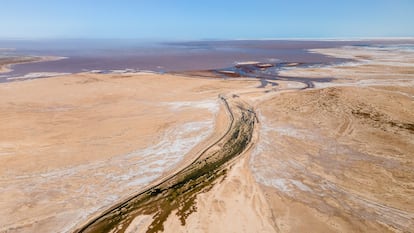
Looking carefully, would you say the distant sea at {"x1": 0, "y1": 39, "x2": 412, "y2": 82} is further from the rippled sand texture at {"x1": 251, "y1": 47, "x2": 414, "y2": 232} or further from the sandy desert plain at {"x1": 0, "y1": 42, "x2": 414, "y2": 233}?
the rippled sand texture at {"x1": 251, "y1": 47, "x2": 414, "y2": 232}

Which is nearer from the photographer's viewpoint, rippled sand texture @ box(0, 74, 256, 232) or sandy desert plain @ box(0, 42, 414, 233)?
sandy desert plain @ box(0, 42, 414, 233)

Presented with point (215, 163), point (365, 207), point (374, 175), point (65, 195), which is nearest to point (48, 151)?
point (65, 195)

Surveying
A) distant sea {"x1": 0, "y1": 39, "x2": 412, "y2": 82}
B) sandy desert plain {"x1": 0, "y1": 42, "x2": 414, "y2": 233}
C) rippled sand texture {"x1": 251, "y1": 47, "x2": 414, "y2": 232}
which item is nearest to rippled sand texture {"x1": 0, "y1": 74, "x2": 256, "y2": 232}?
sandy desert plain {"x1": 0, "y1": 42, "x2": 414, "y2": 233}

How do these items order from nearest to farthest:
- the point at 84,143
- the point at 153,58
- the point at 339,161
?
the point at 339,161, the point at 84,143, the point at 153,58

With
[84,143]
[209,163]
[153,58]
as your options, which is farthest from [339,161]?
[153,58]

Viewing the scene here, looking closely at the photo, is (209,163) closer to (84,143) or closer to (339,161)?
(339,161)

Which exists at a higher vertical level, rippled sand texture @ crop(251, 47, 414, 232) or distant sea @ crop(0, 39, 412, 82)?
distant sea @ crop(0, 39, 412, 82)

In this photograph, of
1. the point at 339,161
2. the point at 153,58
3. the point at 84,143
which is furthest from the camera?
the point at 153,58
